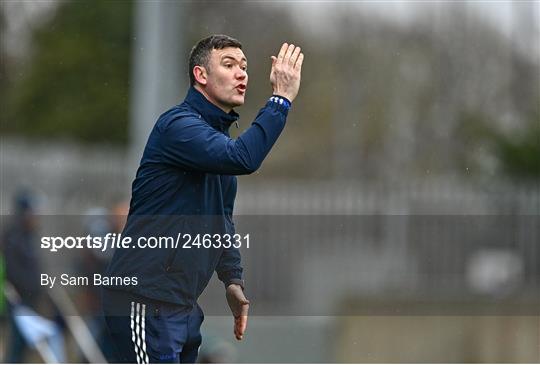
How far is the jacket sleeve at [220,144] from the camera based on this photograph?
5129 mm

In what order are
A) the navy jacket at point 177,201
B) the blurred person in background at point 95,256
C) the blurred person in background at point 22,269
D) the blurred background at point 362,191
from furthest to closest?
the blurred background at point 362,191 → the blurred person in background at point 22,269 → the blurred person in background at point 95,256 → the navy jacket at point 177,201

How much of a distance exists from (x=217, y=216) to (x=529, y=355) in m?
5.78

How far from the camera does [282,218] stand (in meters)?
13.5

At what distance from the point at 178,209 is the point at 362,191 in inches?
363

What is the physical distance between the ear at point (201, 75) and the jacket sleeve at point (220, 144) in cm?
16

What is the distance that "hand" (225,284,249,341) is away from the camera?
18.6 feet

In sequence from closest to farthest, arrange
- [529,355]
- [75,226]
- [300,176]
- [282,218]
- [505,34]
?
1. [75,226]
2. [529,355]
3. [505,34]
4. [282,218]
5. [300,176]

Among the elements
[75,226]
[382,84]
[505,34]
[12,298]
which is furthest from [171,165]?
[382,84]

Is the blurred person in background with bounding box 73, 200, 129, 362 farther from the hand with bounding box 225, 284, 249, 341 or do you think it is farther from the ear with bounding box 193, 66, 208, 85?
the ear with bounding box 193, 66, 208, 85

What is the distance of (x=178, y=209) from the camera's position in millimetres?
5387

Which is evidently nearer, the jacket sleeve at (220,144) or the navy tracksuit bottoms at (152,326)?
the jacket sleeve at (220,144)

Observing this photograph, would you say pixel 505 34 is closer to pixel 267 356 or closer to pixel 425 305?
pixel 425 305

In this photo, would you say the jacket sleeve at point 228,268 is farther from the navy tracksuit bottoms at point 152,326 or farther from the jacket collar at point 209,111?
the jacket collar at point 209,111

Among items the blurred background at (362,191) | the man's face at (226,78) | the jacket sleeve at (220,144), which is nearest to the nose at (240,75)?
the man's face at (226,78)
